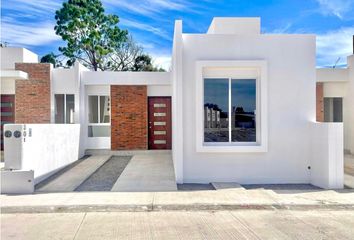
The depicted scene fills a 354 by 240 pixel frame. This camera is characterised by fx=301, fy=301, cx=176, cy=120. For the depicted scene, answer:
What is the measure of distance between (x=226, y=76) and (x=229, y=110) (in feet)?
3.23

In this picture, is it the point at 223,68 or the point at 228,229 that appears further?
the point at 223,68

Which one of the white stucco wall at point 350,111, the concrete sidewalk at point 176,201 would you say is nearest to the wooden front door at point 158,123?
the concrete sidewalk at point 176,201

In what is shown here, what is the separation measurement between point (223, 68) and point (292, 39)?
2.15 m

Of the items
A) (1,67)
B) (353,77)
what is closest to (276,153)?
(353,77)

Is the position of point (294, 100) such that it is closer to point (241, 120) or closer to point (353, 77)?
point (241, 120)

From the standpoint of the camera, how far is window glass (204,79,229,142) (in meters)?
8.66

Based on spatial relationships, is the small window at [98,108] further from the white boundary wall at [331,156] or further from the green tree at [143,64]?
the green tree at [143,64]

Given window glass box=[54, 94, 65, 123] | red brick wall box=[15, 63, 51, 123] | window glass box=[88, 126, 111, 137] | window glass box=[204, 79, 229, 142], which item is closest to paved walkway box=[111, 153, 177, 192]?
window glass box=[204, 79, 229, 142]

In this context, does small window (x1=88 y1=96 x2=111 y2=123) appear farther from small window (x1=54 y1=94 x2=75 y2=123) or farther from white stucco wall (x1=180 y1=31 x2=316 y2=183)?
white stucco wall (x1=180 y1=31 x2=316 y2=183)

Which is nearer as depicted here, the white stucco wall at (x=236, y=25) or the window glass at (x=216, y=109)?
the window glass at (x=216, y=109)

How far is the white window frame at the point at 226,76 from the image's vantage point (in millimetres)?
8367

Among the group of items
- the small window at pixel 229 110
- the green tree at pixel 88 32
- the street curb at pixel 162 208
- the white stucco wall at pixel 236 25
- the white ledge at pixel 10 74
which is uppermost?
the green tree at pixel 88 32

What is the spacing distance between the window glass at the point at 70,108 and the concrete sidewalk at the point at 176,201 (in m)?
7.12

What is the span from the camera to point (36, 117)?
13.1m
